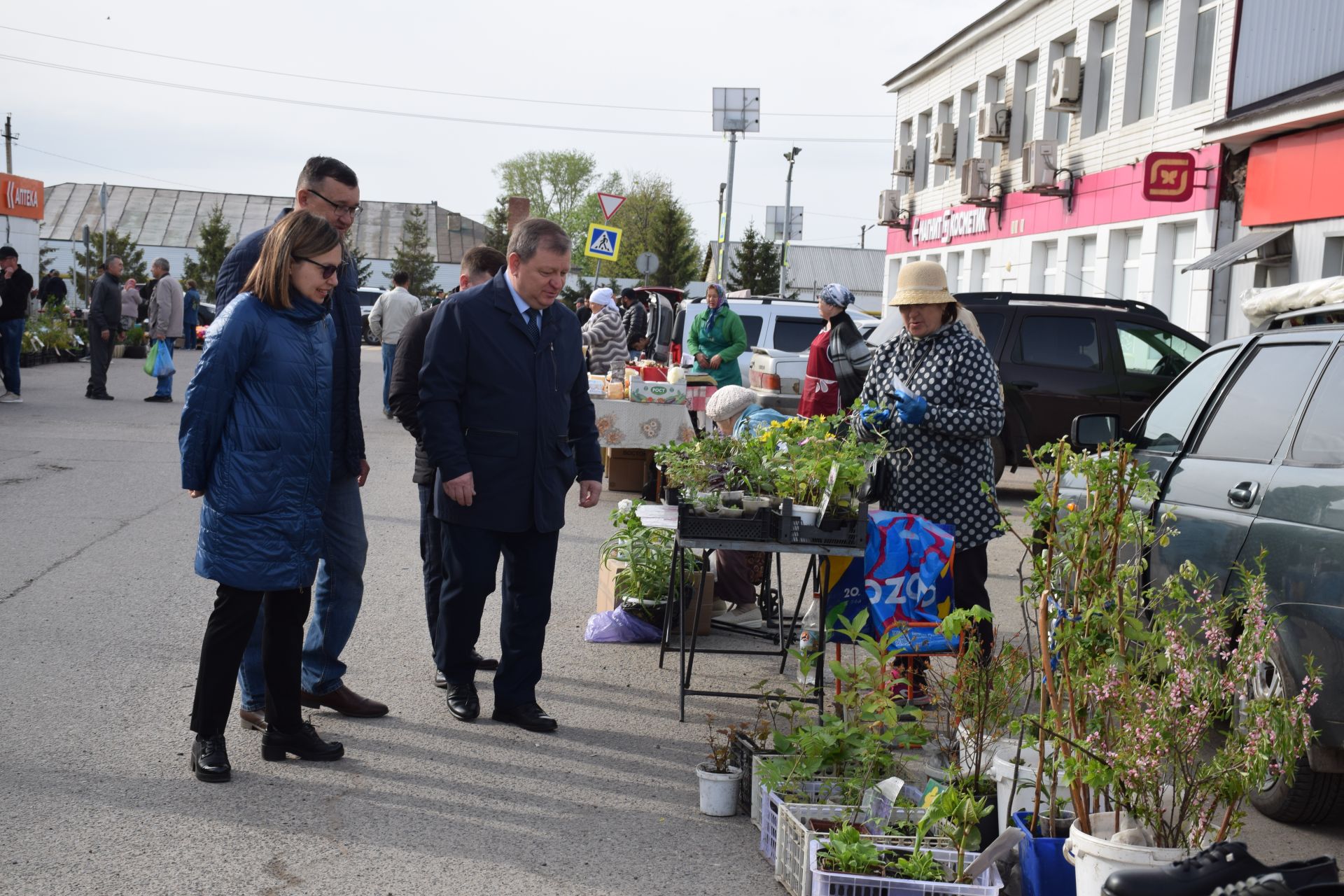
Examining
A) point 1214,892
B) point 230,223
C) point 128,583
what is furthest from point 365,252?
point 1214,892

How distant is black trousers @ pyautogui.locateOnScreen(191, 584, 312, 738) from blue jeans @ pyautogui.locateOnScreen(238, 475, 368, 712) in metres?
0.38

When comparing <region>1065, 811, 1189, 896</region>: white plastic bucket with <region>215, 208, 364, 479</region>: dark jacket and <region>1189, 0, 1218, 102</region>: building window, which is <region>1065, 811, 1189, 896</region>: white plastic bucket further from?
<region>1189, 0, 1218, 102</region>: building window

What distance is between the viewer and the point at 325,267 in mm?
4887

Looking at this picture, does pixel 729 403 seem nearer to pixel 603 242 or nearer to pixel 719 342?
pixel 719 342

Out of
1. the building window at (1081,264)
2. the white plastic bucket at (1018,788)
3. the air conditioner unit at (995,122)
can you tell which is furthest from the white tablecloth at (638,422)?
the air conditioner unit at (995,122)

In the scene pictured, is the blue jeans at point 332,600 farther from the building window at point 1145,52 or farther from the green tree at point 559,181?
the green tree at point 559,181

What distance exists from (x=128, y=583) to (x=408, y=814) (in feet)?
13.9

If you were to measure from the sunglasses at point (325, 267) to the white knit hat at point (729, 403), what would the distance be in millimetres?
2905

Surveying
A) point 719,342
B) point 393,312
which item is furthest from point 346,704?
point 393,312

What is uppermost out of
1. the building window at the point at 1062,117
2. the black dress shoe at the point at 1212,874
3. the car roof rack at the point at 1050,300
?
the building window at the point at 1062,117

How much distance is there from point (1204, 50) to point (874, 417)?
17667 mm

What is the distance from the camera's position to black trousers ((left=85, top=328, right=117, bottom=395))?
19.9 meters

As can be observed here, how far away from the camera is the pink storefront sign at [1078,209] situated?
2016 cm

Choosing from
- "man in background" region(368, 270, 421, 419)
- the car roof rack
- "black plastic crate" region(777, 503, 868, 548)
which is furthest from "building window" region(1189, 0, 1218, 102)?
"black plastic crate" region(777, 503, 868, 548)
